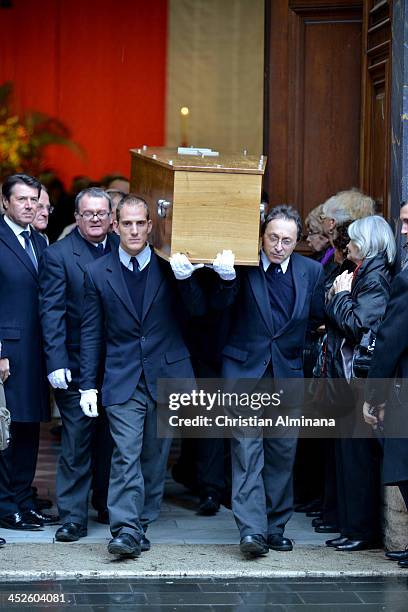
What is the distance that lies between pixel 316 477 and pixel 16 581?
246 centimetres

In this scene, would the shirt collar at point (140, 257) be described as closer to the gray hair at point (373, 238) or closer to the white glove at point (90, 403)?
the white glove at point (90, 403)

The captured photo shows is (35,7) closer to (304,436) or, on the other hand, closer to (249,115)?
(249,115)

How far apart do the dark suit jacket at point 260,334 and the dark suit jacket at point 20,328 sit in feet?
3.71

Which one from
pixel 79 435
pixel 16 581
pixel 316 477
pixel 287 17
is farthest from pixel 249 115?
pixel 16 581

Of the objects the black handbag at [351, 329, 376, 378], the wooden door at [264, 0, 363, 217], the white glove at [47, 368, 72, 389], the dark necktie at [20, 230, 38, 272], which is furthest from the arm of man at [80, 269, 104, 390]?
the wooden door at [264, 0, 363, 217]

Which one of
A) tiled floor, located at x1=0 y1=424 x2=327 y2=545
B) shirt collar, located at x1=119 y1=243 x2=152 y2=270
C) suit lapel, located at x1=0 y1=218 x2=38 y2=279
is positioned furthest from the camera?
suit lapel, located at x1=0 y1=218 x2=38 y2=279

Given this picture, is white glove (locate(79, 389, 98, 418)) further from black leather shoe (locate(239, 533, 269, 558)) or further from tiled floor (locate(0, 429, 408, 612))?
black leather shoe (locate(239, 533, 269, 558))

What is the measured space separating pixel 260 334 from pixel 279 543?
1.11 m

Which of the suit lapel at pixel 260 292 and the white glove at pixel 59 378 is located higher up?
the suit lapel at pixel 260 292

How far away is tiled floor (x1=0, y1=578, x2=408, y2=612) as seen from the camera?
6.01m

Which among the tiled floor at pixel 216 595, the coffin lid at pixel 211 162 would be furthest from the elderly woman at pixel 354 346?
the coffin lid at pixel 211 162

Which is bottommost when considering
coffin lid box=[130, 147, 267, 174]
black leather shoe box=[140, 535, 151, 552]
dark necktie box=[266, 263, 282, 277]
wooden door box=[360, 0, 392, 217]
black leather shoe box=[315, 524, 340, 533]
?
black leather shoe box=[315, 524, 340, 533]

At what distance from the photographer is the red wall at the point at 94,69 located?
1406 cm

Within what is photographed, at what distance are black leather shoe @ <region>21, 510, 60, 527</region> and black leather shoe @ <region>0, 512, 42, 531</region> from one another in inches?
1.9
